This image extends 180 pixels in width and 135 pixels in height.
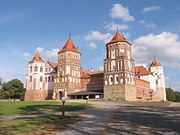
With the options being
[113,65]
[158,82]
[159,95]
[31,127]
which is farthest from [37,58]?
[31,127]

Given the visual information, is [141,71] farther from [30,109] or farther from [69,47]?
[30,109]

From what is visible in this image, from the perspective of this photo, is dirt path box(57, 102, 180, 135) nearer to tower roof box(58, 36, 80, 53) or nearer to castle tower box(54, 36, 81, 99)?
castle tower box(54, 36, 81, 99)

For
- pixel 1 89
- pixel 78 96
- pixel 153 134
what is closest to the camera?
pixel 153 134

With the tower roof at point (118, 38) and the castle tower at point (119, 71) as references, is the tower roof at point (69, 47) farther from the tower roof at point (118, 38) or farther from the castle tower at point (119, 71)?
the tower roof at point (118, 38)

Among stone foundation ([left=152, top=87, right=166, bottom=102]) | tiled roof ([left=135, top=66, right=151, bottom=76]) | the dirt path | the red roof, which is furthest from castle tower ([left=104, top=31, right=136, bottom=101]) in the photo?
the dirt path

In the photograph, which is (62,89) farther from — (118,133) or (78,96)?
(118,133)

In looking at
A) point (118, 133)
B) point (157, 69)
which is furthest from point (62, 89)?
point (118, 133)

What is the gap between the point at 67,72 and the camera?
228 ft

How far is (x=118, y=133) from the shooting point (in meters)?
10.7

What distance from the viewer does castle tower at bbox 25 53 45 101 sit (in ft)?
242

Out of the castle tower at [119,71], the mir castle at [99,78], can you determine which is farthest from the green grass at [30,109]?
the mir castle at [99,78]

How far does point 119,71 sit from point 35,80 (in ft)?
95.0

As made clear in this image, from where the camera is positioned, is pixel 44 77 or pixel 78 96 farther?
pixel 44 77

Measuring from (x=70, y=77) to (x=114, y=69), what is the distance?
591 inches
